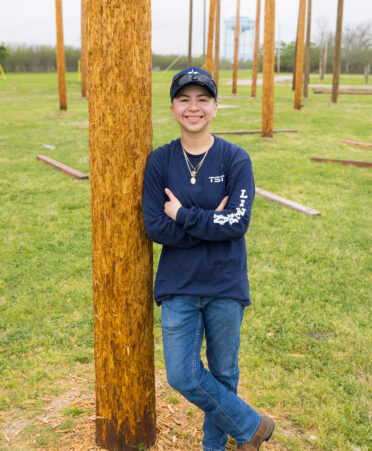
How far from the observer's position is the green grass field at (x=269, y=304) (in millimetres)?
3467

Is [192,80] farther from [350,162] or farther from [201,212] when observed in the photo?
[350,162]

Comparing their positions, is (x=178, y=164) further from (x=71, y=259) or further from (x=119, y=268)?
(x=71, y=259)

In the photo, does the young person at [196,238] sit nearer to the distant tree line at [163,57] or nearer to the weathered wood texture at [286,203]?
the weathered wood texture at [286,203]

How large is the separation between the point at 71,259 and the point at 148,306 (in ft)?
11.5

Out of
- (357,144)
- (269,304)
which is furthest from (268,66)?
(269,304)

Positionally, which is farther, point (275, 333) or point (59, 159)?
point (59, 159)

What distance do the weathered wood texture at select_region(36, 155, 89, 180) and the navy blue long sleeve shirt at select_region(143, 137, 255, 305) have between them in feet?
24.8

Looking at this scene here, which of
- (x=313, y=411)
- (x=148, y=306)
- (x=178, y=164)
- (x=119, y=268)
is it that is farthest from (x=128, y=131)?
(x=313, y=411)

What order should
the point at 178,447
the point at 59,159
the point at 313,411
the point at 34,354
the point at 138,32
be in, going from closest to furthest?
the point at 138,32 → the point at 178,447 → the point at 313,411 → the point at 34,354 → the point at 59,159

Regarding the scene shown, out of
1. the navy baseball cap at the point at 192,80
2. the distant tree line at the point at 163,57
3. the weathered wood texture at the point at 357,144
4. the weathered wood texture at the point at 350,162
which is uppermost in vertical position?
the distant tree line at the point at 163,57

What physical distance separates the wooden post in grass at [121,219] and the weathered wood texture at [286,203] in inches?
209

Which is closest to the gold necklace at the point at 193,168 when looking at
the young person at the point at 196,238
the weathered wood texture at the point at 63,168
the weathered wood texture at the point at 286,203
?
the young person at the point at 196,238

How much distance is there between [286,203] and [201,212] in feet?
19.3

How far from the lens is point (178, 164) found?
2.62 meters
